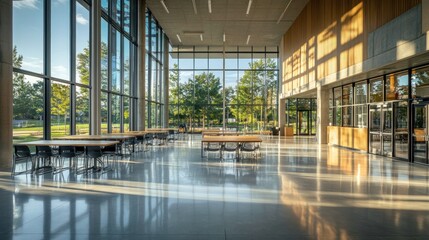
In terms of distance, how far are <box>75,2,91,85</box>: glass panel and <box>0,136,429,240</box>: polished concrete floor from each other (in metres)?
5.47

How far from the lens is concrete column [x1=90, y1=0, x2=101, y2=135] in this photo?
12.4 metres

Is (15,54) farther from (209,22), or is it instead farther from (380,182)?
(209,22)

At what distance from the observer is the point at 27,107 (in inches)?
370

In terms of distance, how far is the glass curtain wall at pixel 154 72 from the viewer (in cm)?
2112

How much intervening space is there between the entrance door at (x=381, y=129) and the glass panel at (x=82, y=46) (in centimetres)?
1145

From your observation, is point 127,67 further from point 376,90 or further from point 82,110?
point 376,90

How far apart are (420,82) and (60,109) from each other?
1185cm

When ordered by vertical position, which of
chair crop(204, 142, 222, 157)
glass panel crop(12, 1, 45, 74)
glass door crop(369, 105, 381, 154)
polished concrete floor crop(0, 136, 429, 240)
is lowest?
polished concrete floor crop(0, 136, 429, 240)

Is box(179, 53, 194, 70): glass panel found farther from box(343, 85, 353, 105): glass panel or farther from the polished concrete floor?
the polished concrete floor

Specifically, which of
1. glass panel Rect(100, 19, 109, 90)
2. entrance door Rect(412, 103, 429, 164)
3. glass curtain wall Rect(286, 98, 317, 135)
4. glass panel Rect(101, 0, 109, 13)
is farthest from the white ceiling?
entrance door Rect(412, 103, 429, 164)

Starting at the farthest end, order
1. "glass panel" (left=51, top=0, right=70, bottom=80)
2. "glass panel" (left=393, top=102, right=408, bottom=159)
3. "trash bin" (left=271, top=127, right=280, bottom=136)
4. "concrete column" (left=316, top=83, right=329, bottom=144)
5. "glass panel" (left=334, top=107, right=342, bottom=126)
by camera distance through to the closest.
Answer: "trash bin" (left=271, top=127, right=280, bottom=136), "concrete column" (left=316, top=83, right=329, bottom=144), "glass panel" (left=334, top=107, right=342, bottom=126), "glass panel" (left=393, top=102, right=408, bottom=159), "glass panel" (left=51, top=0, right=70, bottom=80)

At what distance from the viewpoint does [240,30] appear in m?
23.5

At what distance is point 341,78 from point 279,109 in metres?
13.2

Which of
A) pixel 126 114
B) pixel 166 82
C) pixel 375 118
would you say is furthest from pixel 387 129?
pixel 166 82
